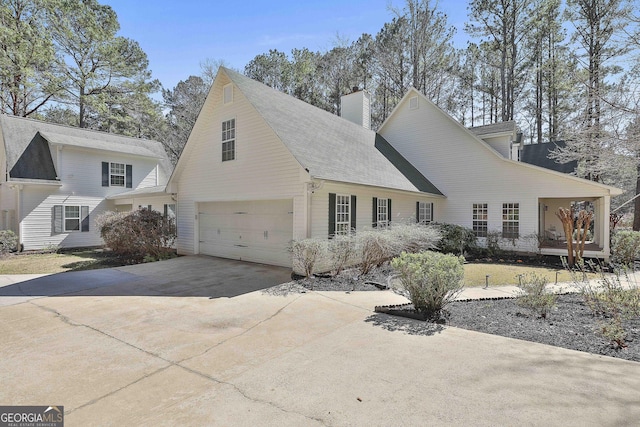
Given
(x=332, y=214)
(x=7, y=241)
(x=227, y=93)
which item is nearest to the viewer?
(x=332, y=214)

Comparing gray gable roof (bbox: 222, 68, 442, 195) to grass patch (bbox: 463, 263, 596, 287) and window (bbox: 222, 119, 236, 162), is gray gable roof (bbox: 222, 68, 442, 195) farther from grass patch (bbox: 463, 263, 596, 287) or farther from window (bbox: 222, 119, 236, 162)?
grass patch (bbox: 463, 263, 596, 287)

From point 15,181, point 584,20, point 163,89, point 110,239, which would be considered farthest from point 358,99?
point 163,89

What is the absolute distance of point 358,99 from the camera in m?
17.6

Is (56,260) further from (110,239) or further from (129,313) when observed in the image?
(129,313)

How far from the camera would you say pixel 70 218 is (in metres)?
16.0

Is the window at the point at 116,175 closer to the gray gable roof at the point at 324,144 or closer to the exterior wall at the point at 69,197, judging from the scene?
the exterior wall at the point at 69,197

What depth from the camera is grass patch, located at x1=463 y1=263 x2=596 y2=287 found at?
29.1 feet

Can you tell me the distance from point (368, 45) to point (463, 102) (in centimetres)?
1022

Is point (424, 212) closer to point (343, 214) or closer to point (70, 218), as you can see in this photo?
point (343, 214)

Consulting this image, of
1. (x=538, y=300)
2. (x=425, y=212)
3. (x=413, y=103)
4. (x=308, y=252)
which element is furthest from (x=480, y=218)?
(x=308, y=252)

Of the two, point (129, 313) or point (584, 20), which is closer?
point (129, 313)

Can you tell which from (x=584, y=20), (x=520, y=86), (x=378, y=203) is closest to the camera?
(x=378, y=203)

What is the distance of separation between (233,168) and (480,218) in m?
11.5

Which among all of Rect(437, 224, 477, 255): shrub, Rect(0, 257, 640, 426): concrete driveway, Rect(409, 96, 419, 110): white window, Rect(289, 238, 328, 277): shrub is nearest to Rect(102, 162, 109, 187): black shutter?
Rect(0, 257, 640, 426): concrete driveway
